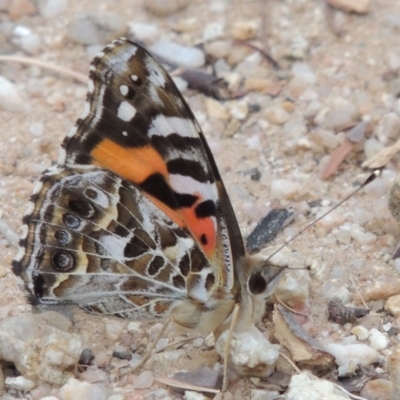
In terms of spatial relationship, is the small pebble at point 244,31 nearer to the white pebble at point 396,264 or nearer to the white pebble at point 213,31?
the white pebble at point 213,31

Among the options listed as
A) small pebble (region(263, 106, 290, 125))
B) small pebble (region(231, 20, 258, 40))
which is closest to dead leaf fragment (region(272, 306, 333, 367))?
small pebble (region(263, 106, 290, 125))

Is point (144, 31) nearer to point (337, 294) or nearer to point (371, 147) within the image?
Answer: point (371, 147)

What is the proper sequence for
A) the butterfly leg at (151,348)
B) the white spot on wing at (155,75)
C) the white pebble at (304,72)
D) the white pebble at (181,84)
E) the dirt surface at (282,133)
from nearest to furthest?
the white spot on wing at (155,75), the butterfly leg at (151,348), the dirt surface at (282,133), the white pebble at (181,84), the white pebble at (304,72)

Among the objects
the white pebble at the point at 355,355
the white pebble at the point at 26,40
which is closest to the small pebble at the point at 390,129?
the white pebble at the point at 355,355

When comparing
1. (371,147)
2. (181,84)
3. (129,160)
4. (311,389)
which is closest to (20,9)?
(181,84)

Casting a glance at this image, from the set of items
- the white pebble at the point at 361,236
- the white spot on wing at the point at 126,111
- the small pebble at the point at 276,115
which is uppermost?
the white spot on wing at the point at 126,111

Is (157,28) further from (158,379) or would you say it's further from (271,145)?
(158,379)

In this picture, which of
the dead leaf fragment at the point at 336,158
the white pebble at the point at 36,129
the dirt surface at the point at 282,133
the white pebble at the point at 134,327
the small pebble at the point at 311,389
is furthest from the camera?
the white pebble at the point at 36,129
